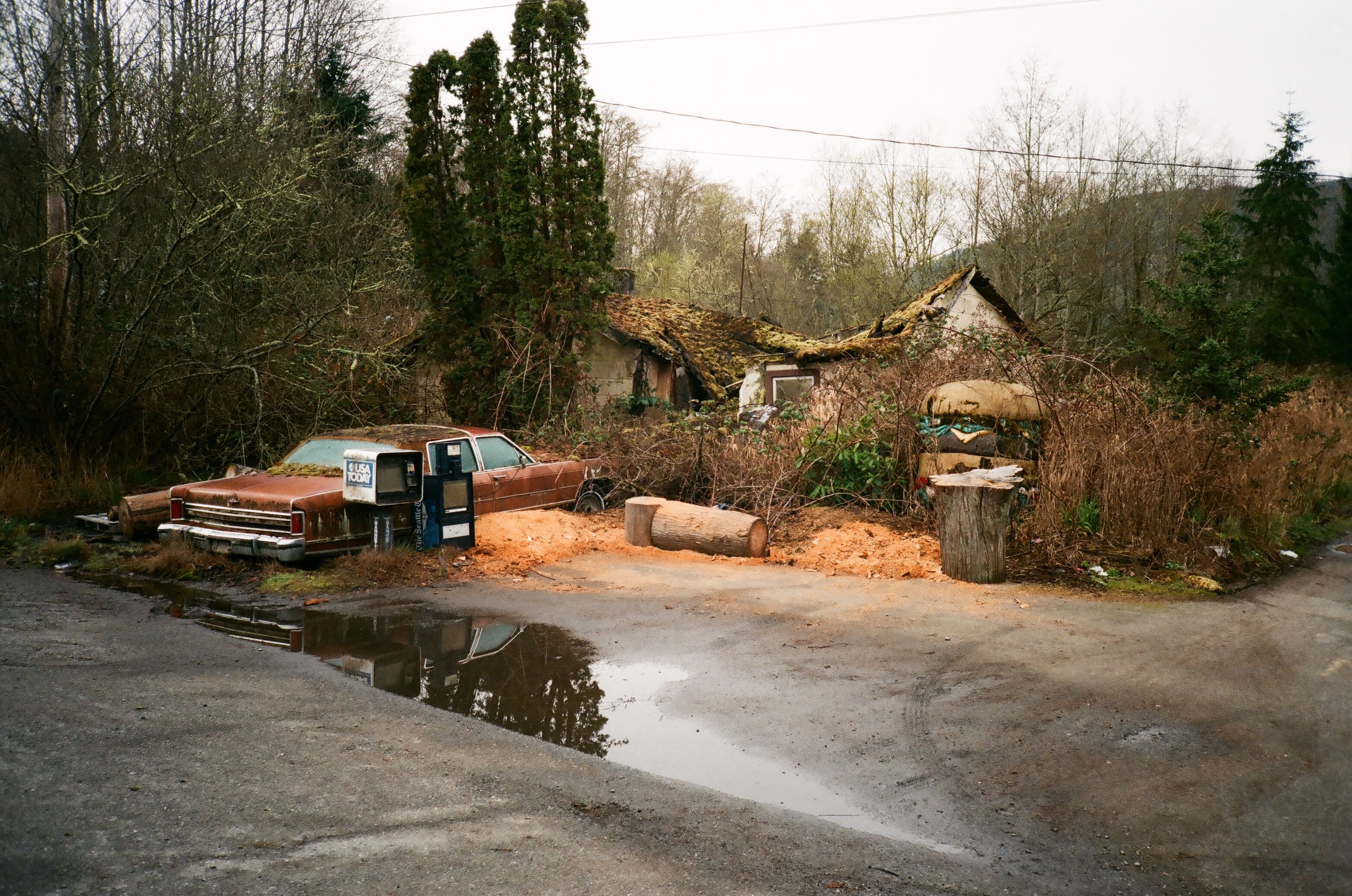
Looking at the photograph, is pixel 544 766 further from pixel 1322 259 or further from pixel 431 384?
pixel 1322 259

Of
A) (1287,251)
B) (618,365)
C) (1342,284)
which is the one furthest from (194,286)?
(1342,284)

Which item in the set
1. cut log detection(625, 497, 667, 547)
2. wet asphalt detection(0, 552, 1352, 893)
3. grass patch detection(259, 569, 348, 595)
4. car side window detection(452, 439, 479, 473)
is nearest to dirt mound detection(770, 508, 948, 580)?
cut log detection(625, 497, 667, 547)

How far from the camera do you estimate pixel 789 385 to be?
2239 centimetres

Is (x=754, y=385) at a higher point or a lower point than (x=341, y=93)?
lower

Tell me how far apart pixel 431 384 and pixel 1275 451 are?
1451cm

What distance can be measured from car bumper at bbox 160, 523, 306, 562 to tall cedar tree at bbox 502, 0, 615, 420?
7.28 meters

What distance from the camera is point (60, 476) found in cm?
1279

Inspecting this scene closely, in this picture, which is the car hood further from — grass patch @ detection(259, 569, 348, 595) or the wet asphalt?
the wet asphalt

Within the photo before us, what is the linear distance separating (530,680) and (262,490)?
4.61 metres

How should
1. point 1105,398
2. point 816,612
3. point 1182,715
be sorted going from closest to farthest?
point 1182,715 → point 816,612 → point 1105,398

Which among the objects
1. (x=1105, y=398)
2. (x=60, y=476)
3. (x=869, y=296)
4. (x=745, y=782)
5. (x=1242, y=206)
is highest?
(x=1242, y=206)

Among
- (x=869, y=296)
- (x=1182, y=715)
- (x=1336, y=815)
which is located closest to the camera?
(x=1336, y=815)

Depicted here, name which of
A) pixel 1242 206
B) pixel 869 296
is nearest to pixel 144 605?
pixel 869 296

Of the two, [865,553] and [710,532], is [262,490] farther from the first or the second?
[865,553]
